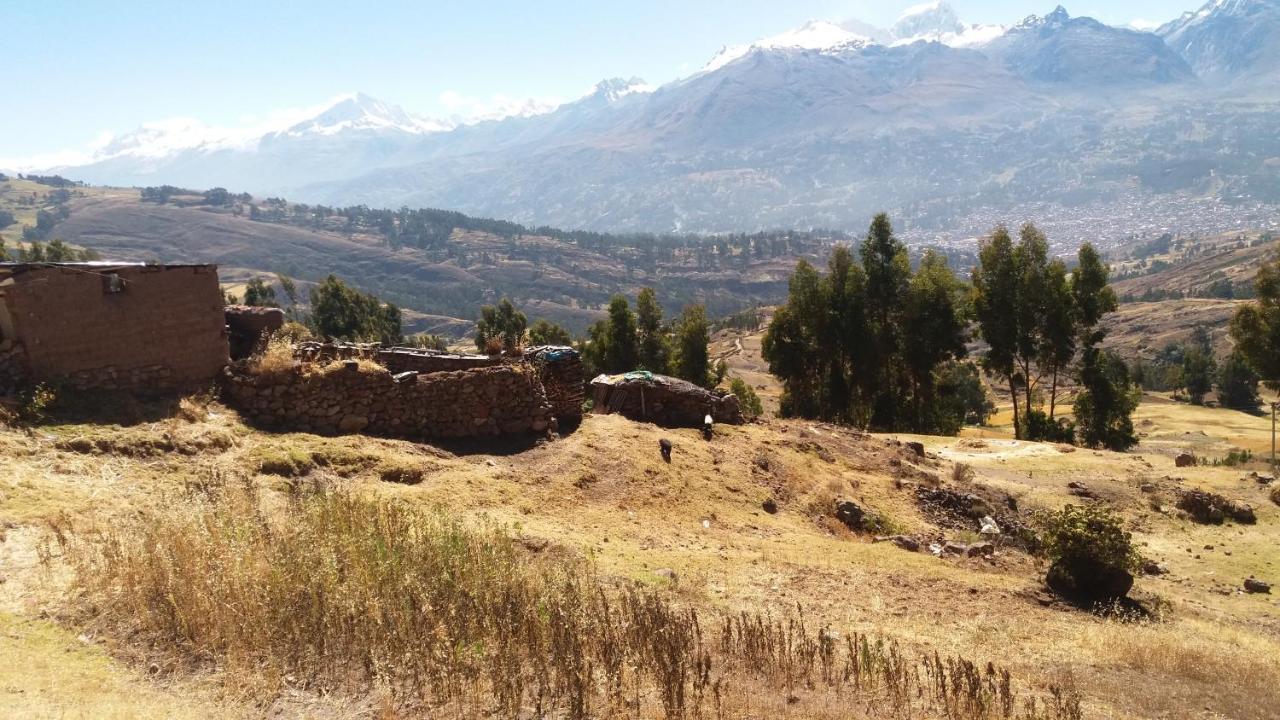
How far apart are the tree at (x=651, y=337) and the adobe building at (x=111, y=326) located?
34.2 m

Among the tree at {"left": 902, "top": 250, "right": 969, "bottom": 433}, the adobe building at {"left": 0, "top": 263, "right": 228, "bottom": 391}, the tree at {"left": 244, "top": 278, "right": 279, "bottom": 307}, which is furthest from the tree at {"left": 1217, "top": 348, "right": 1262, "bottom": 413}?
the tree at {"left": 244, "top": 278, "right": 279, "bottom": 307}

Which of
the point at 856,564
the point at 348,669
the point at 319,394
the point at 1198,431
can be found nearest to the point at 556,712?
the point at 348,669

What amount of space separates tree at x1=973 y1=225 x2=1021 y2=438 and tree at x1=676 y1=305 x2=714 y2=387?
15.5m

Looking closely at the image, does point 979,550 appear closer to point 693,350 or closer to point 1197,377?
point 693,350

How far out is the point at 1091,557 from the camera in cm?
1171

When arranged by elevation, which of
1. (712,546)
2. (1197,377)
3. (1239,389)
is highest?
(712,546)

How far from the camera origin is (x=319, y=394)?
1401 cm

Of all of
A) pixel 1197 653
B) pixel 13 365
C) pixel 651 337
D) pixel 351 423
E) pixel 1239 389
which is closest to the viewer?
pixel 1197 653

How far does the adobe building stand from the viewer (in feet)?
37.8

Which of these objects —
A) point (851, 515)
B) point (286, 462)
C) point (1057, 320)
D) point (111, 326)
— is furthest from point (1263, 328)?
point (111, 326)

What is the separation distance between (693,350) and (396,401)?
30203 mm

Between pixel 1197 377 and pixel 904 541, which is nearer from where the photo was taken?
pixel 904 541

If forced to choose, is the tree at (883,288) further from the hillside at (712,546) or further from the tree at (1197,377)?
the tree at (1197,377)

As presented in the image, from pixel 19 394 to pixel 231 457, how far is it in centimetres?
327
